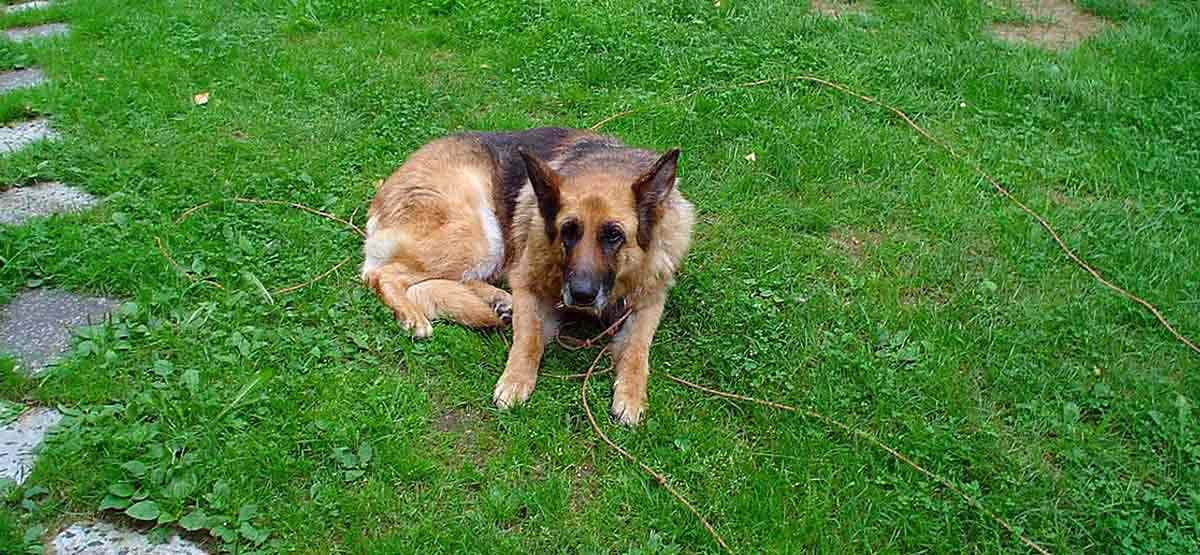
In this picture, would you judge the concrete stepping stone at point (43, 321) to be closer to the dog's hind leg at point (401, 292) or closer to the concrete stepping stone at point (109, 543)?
the concrete stepping stone at point (109, 543)

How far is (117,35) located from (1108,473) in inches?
301

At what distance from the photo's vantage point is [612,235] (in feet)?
12.3

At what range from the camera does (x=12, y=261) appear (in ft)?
Answer: 14.0

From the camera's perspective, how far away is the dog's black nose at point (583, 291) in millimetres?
3627

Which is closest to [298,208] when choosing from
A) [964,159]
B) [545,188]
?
[545,188]

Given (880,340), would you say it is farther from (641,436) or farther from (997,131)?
(997,131)

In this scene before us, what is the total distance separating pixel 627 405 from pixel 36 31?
7.05 m

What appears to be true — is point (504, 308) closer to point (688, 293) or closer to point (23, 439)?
point (688, 293)

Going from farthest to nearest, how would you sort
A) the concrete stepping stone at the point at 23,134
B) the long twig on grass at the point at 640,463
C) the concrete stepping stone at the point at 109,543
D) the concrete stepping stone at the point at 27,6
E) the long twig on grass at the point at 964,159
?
the concrete stepping stone at the point at 27,6 → the concrete stepping stone at the point at 23,134 → the long twig on grass at the point at 964,159 → the long twig on grass at the point at 640,463 → the concrete stepping stone at the point at 109,543

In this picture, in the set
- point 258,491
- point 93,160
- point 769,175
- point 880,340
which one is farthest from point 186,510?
point 769,175

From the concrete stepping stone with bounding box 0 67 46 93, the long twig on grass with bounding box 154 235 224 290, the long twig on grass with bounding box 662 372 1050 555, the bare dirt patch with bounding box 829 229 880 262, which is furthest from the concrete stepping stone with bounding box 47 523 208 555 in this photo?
the concrete stepping stone with bounding box 0 67 46 93

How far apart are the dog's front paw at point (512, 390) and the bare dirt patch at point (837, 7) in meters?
4.92

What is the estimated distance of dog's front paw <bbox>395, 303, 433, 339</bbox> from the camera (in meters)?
4.06

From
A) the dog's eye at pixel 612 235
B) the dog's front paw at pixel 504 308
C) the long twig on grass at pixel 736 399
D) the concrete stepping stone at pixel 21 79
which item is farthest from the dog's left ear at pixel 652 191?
the concrete stepping stone at pixel 21 79
